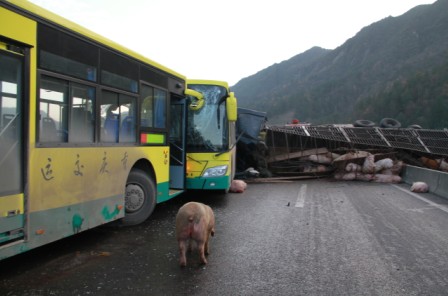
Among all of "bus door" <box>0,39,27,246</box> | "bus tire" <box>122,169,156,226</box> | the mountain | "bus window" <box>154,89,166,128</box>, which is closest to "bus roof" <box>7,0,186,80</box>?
"bus door" <box>0,39,27,246</box>

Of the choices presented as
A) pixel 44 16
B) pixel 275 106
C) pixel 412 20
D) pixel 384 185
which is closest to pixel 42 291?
pixel 44 16

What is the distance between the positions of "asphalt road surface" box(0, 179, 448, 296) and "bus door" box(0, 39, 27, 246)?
760 millimetres

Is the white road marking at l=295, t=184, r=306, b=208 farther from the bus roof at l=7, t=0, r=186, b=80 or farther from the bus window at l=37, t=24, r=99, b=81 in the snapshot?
the bus window at l=37, t=24, r=99, b=81

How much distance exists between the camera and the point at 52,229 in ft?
15.8

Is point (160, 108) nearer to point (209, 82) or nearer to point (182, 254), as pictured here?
point (209, 82)

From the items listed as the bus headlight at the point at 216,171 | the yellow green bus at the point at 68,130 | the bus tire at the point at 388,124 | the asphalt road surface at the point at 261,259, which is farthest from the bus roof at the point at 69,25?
the bus tire at the point at 388,124

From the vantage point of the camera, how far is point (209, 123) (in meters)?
10.1

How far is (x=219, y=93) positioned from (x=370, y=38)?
5526 inches

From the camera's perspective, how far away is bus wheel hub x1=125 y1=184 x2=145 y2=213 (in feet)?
23.3

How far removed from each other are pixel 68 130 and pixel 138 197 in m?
2.34

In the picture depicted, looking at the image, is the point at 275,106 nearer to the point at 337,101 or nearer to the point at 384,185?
the point at 337,101

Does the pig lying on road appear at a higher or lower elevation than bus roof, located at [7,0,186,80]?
lower

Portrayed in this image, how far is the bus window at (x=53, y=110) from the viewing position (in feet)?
15.4

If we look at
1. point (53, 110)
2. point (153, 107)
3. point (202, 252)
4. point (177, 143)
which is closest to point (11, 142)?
point (53, 110)
